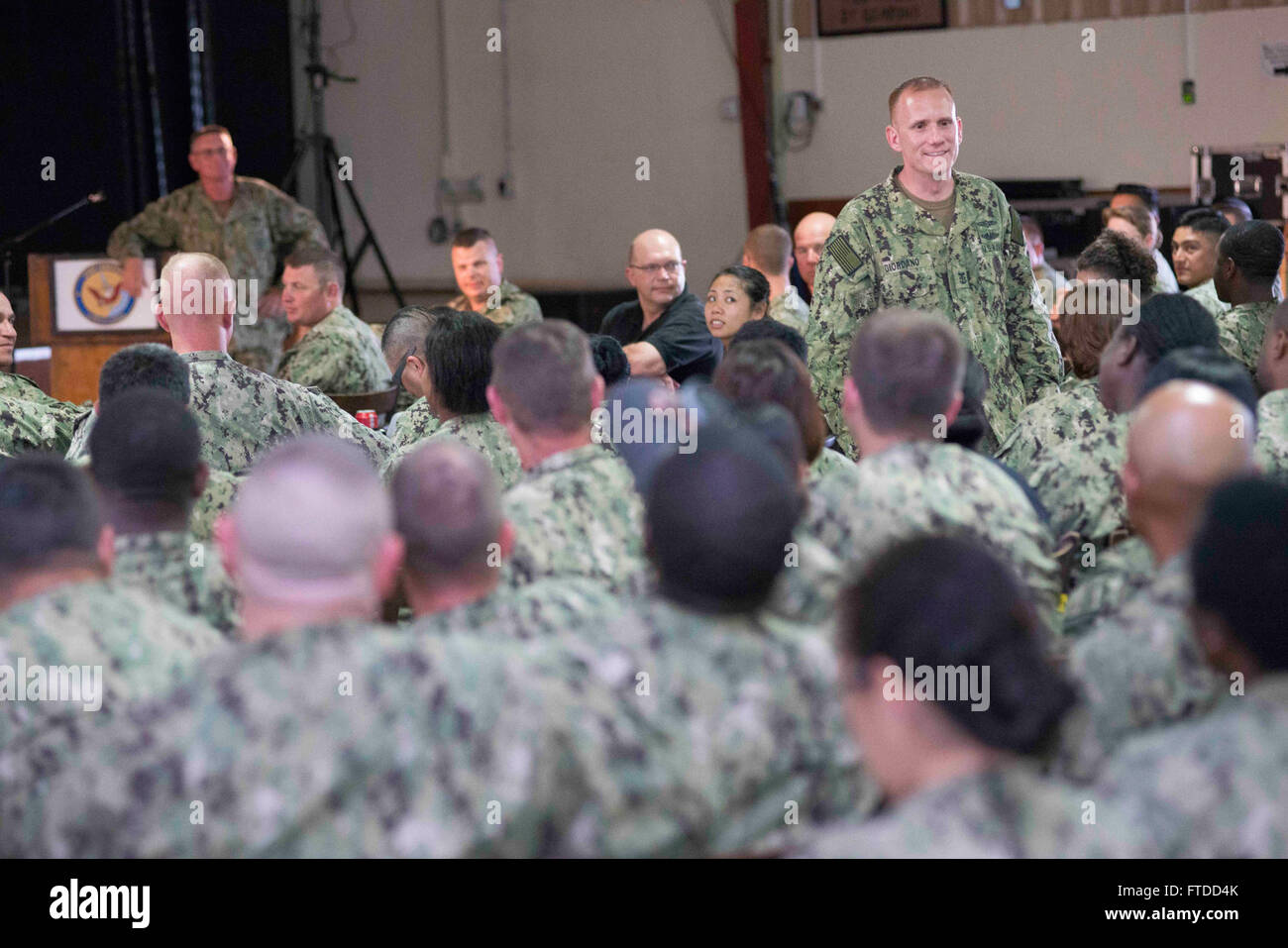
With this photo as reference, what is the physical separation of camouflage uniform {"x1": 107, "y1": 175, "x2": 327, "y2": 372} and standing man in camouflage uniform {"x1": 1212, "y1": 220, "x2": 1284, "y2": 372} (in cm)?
443

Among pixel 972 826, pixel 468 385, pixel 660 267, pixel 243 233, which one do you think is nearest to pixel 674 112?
pixel 243 233

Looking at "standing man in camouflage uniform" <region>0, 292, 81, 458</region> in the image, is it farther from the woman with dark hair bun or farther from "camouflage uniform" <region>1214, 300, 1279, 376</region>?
"camouflage uniform" <region>1214, 300, 1279, 376</region>

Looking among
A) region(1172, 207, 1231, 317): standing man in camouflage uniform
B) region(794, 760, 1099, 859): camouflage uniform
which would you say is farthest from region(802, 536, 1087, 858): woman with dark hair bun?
region(1172, 207, 1231, 317): standing man in camouflage uniform

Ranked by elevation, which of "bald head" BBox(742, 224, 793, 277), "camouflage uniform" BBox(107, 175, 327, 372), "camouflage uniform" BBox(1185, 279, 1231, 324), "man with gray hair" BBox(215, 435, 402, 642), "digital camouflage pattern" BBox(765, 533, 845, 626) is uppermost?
"camouflage uniform" BBox(107, 175, 327, 372)

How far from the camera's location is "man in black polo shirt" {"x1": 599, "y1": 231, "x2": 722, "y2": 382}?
507cm

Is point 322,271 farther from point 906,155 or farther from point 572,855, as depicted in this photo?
point 572,855

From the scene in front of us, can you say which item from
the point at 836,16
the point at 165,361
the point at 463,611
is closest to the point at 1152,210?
the point at 836,16

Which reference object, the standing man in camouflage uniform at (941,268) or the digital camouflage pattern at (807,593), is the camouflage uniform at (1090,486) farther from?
the standing man in camouflage uniform at (941,268)

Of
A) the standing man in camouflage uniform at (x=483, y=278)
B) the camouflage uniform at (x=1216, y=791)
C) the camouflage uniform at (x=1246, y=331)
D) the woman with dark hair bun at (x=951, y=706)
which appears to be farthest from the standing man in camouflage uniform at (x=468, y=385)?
the standing man in camouflage uniform at (x=483, y=278)

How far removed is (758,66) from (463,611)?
763 centimetres

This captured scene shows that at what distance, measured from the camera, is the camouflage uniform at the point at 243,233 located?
7.34 m

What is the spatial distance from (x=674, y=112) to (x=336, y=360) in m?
4.85

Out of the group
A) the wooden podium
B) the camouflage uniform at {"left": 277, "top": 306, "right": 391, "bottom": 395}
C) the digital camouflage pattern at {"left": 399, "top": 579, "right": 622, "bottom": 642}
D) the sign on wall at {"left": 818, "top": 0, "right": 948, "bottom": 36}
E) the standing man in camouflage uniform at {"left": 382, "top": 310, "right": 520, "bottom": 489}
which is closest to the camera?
the digital camouflage pattern at {"left": 399, "top": 579, "right": 622, "bottom": 642}

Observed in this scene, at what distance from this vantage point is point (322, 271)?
546 cm
